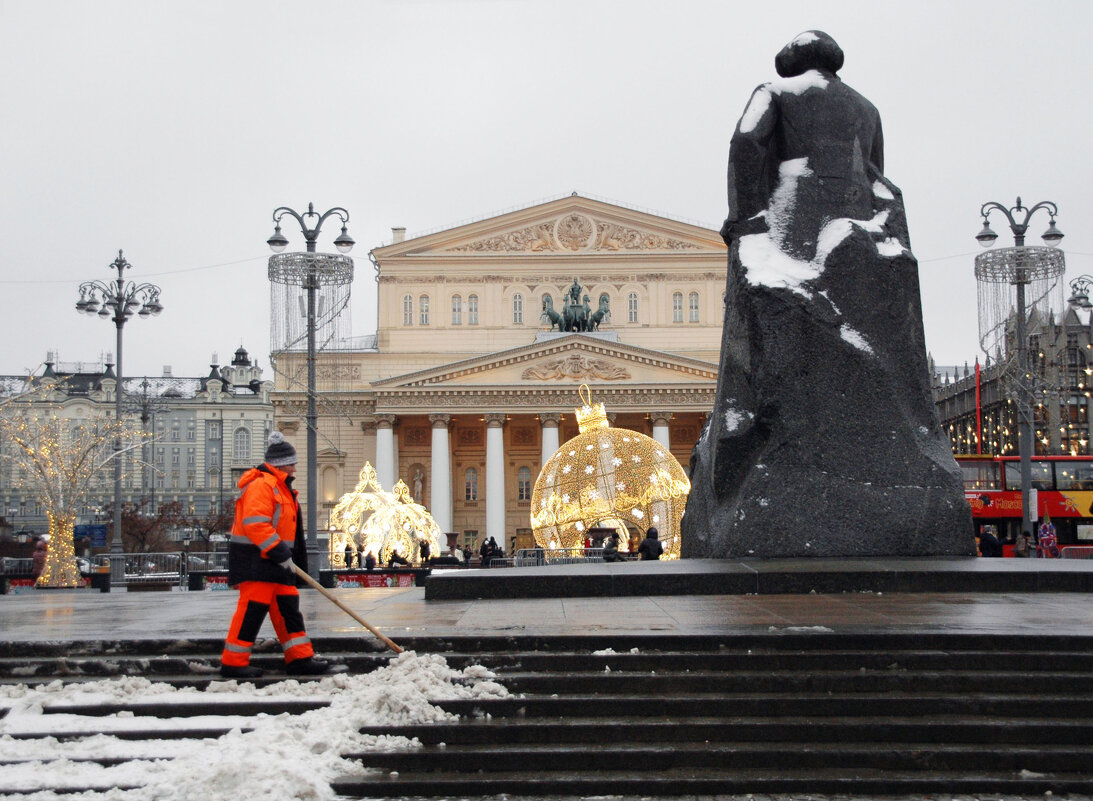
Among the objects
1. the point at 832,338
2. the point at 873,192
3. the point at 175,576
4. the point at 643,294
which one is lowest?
the point at 175,576

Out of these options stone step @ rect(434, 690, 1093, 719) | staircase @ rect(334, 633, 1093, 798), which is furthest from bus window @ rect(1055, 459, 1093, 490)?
stone step @ rect(434, 690, 1093, 719)

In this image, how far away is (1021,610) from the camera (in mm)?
6621

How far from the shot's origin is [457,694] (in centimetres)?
501

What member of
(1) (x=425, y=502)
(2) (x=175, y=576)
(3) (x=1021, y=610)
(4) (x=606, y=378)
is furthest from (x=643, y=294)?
(3) (x=1021, y=610)

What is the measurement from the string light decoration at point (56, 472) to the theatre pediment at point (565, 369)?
96.3 ft

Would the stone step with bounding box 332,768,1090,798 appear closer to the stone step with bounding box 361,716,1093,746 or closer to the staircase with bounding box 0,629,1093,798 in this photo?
the staircase with bounding box 0,629,1093,798

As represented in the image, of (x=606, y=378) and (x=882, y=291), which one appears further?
(x=606, y=378)

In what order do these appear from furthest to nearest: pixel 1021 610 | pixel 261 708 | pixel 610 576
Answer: pixel 610 576, pixel 1021 610, pixel 261 708

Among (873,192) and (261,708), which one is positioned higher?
(873,192)

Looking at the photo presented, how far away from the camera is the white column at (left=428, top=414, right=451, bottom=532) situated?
5153 cm

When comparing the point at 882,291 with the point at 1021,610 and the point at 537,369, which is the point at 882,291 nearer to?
the point at 1021,610

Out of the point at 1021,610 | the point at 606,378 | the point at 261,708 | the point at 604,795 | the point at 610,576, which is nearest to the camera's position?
the point at 604,795

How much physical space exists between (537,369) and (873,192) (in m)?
41.9

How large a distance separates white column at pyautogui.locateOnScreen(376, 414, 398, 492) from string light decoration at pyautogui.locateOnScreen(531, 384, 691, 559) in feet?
114
